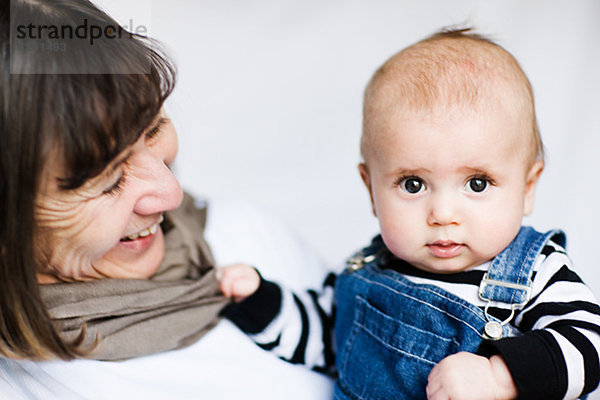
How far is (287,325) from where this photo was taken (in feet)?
3.98

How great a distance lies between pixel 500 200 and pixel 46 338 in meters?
0.76

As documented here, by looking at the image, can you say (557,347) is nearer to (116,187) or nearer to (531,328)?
(531,328)

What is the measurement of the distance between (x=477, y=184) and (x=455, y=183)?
0.04m

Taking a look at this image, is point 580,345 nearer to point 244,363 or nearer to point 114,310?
point 244,363

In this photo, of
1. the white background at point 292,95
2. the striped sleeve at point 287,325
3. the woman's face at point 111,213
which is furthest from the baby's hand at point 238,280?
the white background at point 292,95

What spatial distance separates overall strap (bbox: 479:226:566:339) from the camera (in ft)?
3.04

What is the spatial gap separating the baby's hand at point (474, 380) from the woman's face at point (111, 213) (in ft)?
1.77

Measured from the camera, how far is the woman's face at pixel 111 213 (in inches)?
35.2

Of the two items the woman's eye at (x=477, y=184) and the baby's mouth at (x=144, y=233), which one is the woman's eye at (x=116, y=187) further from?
the woman's eye at (x=477, y=184)

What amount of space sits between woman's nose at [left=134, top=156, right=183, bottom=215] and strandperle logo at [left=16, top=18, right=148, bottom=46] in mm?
216

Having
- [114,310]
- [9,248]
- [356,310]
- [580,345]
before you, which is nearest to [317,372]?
[356,310]

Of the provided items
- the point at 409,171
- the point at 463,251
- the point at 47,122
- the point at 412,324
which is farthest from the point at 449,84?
the point at 47,122

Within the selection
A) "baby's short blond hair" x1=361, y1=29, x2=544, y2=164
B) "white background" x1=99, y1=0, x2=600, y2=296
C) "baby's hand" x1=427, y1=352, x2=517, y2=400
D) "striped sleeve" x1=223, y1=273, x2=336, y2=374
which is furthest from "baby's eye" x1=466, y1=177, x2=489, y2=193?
"white background" x1=99, y1=0, x2=600, y2=296

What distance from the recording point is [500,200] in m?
0.98
